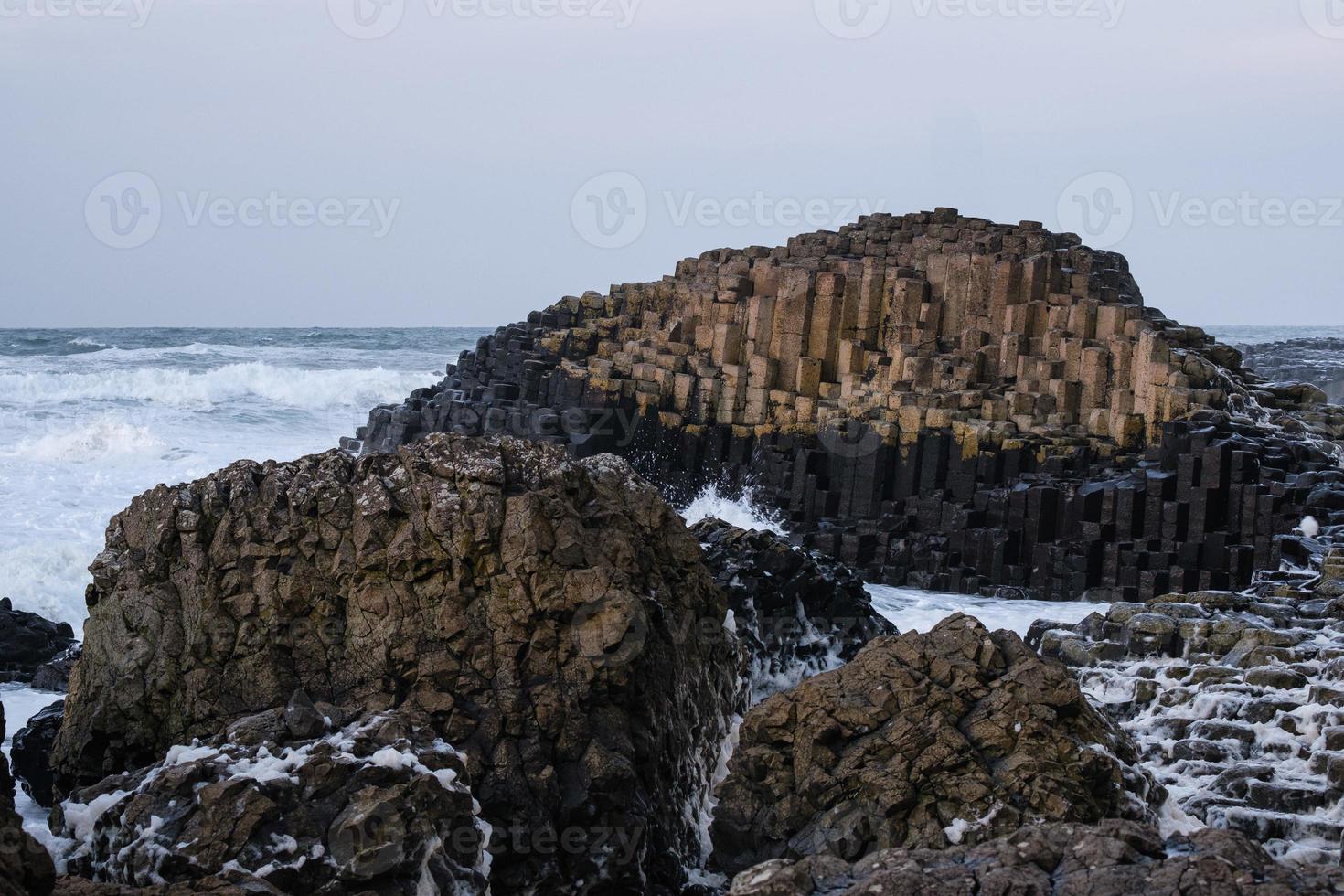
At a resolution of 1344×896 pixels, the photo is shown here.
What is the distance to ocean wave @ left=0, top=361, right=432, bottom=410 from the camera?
3984cm

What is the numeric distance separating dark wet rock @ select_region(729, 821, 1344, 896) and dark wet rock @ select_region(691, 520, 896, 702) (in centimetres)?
657

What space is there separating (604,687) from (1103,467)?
42.7ft

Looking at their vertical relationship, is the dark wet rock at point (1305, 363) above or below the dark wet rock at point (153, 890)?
above

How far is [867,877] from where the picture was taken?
653 cm

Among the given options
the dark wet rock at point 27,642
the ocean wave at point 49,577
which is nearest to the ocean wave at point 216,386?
the ocean wave at point 49,577

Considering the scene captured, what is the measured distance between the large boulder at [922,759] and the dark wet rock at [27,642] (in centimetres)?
Result: 835

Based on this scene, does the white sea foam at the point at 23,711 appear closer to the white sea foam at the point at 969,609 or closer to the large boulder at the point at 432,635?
the large boulder at the point at 432,635

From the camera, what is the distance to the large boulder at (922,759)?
27.7 feet

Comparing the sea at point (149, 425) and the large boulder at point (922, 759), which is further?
the sea at point (149, 425)

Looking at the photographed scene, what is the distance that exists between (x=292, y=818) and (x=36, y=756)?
4.22m

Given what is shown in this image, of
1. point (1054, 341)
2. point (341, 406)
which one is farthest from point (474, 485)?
point (341, 406)

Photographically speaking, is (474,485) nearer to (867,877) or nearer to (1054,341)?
(867,877)

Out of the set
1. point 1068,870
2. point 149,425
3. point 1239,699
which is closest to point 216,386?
point 149,425

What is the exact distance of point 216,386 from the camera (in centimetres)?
4344
